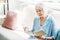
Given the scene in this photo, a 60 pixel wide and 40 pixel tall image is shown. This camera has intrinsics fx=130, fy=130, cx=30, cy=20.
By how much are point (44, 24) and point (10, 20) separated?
0.85m

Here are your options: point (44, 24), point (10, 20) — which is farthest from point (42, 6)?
point (10, 20)

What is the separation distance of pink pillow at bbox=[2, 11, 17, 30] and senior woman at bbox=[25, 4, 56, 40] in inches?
21.4

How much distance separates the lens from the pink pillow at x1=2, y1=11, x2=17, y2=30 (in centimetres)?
263

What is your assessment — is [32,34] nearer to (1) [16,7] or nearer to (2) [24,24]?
(2) [24,24]

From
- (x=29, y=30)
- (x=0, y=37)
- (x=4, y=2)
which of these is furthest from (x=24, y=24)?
(x=4, y=2)

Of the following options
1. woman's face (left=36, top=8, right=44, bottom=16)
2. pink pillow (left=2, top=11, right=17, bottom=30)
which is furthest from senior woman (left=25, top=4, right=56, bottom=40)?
pink pillow (left=2, top=11, right=17, bottom=30)

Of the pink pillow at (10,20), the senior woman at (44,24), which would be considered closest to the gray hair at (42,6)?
the senior woman at (44,24)

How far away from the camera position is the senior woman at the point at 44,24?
2.04m

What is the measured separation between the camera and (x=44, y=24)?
211cm

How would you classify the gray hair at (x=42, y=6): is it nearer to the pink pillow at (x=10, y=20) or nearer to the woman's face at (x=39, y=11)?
the woman's face at (x=39, y=11)

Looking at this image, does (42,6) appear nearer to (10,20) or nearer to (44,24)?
(44,24)

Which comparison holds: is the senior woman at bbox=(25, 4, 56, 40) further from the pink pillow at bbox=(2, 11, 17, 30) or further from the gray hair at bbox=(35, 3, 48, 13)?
the pink pillow at bbox=(2, 11, 17, 30)

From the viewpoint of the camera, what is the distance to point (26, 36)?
7.68ft

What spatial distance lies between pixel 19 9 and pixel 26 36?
1.85ft
